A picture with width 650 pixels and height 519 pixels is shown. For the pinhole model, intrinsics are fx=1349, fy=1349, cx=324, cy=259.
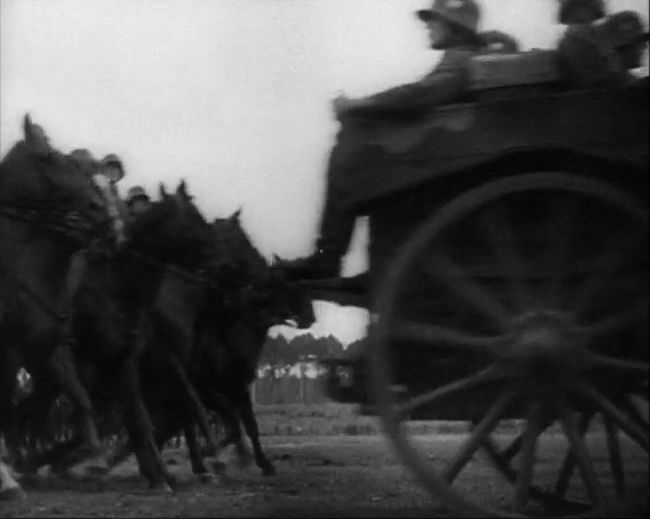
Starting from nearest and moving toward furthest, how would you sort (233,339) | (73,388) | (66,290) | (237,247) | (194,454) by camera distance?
(66,290) < (73,388) < (194,454) < (237,247) < (233,339)

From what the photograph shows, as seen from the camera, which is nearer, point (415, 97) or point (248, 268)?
point (415, 97)

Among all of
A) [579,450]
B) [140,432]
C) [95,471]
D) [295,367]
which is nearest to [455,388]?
[579,450]

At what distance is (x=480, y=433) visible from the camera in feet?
18.3

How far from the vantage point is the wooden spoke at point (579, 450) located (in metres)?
5.50

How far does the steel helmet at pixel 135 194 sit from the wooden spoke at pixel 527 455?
1000 cm

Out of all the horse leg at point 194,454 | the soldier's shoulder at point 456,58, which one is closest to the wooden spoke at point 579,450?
the soldier's shoulder at point 456,58

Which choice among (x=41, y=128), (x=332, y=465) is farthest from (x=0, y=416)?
(x=332, y=465)

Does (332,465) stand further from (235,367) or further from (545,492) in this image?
(545,492)

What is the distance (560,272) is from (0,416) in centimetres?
668

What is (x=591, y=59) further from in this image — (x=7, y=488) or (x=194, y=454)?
(x=194, y=454)

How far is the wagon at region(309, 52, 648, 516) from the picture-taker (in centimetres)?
546

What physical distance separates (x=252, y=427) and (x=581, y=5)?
836 centimetres

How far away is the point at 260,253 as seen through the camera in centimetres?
1302

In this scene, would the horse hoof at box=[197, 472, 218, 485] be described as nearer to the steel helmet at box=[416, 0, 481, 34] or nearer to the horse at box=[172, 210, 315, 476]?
the horse at box=[172, 210, 315, 476]
